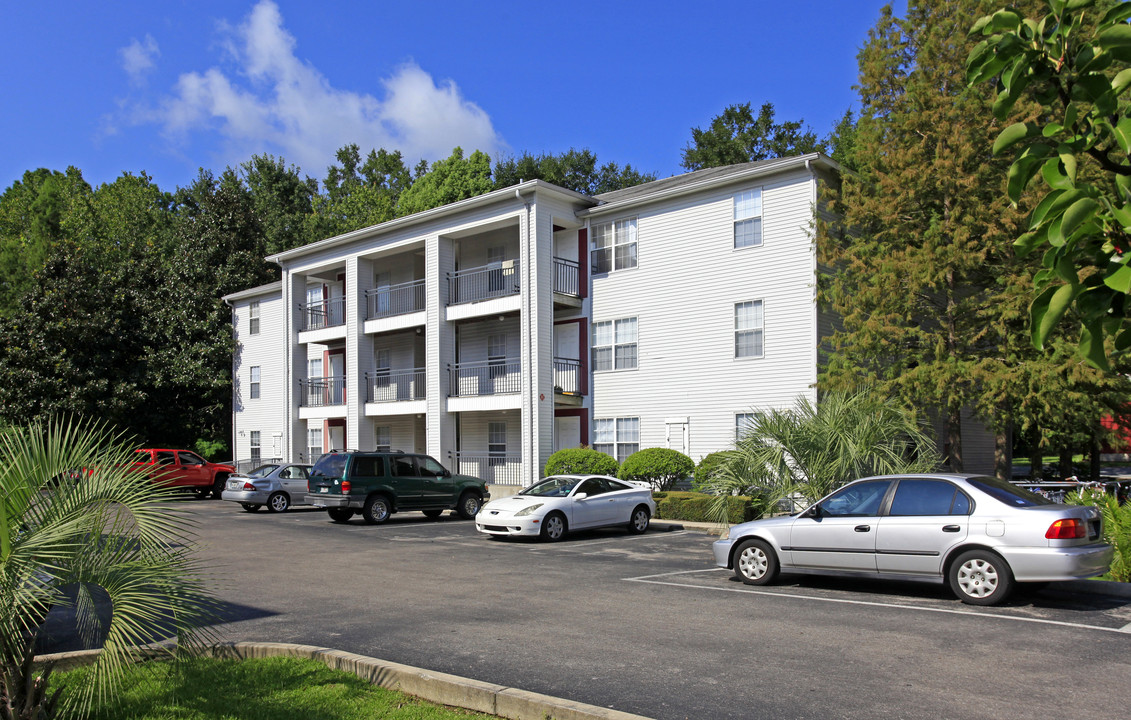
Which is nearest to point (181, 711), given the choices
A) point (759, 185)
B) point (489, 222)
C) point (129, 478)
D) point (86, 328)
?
point (129, 478)

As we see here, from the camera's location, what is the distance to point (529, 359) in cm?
2667

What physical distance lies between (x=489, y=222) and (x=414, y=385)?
793 centimetres

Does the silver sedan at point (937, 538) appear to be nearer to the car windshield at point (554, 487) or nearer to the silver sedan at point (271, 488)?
the car windshield at point (554, 487)

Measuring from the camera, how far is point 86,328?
37.6 metres

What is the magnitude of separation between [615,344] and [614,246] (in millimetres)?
3073

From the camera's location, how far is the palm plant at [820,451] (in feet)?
54.3

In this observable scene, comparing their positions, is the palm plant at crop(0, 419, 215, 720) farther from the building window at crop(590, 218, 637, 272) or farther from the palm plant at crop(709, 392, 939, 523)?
the building window at crop(590, 218, 637, 272)

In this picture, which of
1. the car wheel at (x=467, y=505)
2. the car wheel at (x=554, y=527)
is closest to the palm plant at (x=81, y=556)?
the car wheel at (x=554, y=527)

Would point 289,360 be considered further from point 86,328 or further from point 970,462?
point 970,462

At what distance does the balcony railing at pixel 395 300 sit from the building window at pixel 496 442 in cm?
532

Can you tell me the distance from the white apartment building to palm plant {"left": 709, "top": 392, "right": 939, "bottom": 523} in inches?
170

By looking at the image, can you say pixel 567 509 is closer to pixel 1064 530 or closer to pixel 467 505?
pixel 467 505

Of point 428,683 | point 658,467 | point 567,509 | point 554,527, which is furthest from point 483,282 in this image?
point 428,683

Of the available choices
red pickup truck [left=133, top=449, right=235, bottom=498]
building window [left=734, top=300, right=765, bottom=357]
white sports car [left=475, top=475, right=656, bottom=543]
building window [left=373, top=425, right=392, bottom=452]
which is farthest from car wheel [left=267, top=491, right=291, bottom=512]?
building window [left=734, top=300, right=765, bottom=357]
